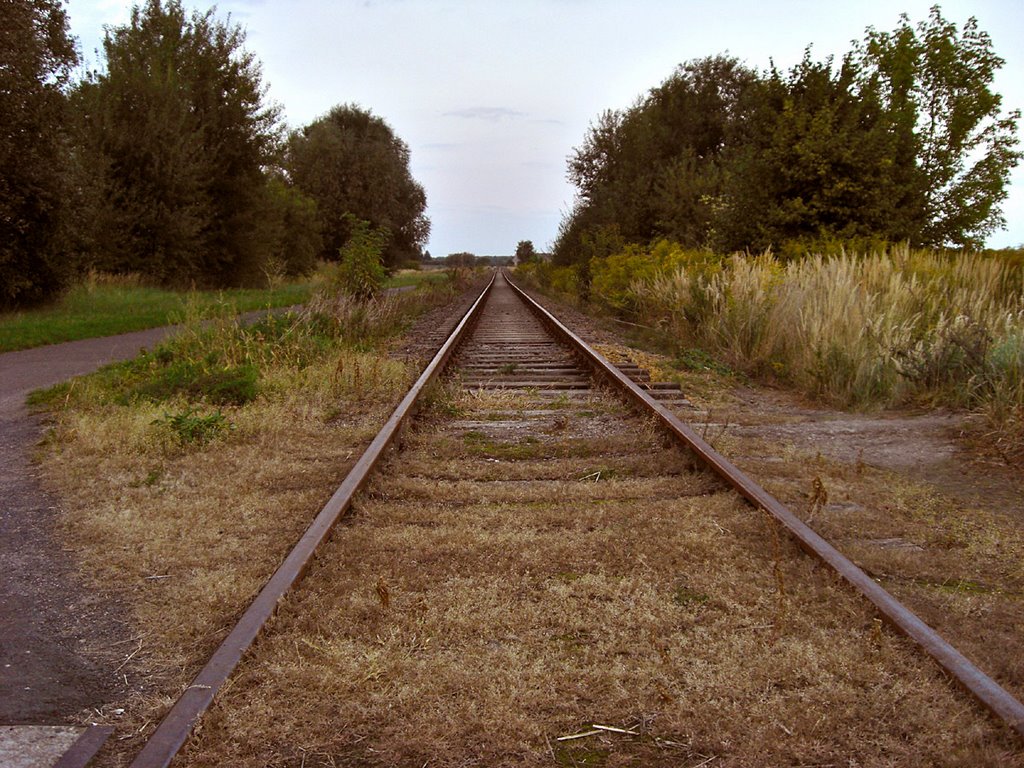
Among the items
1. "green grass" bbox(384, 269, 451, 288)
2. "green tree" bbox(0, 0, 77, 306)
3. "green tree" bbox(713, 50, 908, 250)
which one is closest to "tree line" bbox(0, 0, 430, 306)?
"green tree" bbox(0, 0, 77, 306)

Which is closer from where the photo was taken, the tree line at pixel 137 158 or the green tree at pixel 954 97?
the tree line at pixel 137 158

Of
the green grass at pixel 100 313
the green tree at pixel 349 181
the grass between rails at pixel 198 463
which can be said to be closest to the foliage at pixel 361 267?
the green grass at pixel 100 313

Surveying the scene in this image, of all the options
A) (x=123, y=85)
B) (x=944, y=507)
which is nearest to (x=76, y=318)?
(x=123, y=85)

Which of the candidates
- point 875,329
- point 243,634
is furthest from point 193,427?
point 875,329

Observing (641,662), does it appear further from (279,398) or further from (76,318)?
(76,318)

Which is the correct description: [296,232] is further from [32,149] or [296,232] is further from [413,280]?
[32,149]

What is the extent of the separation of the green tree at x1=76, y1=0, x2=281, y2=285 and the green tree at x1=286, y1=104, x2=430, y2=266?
584 inches

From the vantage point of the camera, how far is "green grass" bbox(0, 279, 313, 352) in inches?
472

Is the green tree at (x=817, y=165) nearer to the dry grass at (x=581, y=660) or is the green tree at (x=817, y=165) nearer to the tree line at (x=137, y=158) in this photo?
the tree line at (x=137, y=158)

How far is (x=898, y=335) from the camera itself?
25.7 feet

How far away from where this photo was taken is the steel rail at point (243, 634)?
2.10 metres

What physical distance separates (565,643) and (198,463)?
331 cm

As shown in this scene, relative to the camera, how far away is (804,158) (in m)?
13.6

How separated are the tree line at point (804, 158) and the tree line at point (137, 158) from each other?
7026 mm
